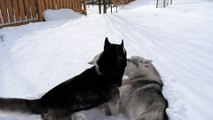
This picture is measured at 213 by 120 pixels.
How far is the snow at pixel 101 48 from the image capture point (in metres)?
3.15

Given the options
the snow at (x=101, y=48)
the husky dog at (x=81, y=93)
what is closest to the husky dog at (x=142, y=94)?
the snow at (x=101, y=48)

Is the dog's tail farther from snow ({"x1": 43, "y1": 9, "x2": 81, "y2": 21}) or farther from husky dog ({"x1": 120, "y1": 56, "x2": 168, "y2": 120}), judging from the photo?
snow ({"x1": 43, "y1": 9, "x2": 81, "y2": 21})

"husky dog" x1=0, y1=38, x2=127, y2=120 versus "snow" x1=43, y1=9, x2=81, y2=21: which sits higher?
"snow" x1=43, y1=9, x2=81, y2=21

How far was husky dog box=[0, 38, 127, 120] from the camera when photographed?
2.25 metres

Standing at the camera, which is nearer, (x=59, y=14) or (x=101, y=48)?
(x=101, y=48)

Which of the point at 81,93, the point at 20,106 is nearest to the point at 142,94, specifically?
the point at 81,93

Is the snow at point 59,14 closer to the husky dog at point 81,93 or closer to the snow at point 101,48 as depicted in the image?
the snow at point 101,48

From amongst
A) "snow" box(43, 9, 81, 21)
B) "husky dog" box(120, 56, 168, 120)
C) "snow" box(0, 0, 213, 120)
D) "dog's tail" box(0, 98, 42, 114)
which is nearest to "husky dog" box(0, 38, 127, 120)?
"dog's tail" box(0, 98, 42, 114)

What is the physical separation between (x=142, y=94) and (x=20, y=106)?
141cm

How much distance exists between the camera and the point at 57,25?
27.3 ft

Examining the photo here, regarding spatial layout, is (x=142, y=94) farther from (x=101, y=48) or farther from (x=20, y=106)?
(x=101, y=48)

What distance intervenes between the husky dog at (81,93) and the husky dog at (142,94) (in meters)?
0.33

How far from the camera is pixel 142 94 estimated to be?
2.78 metres

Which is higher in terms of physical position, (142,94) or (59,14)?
(59,14)
